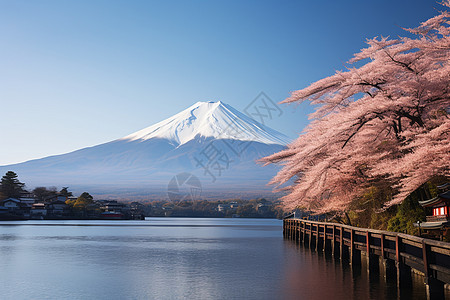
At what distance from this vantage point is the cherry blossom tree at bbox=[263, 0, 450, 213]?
53.2 ft

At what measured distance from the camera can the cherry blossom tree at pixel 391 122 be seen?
1622cm

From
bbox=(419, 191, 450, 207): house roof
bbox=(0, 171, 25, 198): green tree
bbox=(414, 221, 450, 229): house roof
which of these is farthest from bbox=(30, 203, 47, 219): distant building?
bbox=(419, 191, 450, 207): house roof

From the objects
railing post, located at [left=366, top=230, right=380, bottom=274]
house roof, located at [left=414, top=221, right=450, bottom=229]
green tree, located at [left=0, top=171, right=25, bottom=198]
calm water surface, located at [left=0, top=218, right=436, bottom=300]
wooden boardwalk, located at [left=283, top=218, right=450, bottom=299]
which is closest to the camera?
wooden boardwalk, located at [left=283, top=218, right=450, bottom=299]

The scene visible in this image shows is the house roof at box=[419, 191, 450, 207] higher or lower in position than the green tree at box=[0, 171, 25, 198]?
lower

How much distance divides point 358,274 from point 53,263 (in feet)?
47.2

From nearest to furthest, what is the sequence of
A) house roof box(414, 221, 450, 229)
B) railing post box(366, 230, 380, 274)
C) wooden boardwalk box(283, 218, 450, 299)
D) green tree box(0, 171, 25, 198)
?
wooden boardwalk box(283, 218, 450, 299) → house roof box(414, 221, 450, 229) → railing post box(366, 230, 380, 274) → green tree box(0, 171, 25, 198)

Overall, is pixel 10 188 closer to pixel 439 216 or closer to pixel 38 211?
pixel 38 211

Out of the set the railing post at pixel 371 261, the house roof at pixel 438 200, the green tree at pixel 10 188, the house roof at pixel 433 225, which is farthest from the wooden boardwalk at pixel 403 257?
the green tree at pixel 10 188

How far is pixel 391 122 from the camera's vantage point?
64.0ft

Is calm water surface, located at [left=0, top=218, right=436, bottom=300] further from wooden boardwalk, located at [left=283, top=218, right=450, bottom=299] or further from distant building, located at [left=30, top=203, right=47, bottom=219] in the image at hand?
distant building, located at [left=30, top=203, right=47, bottom=219]

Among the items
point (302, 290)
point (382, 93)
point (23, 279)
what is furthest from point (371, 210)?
point (23, 279)

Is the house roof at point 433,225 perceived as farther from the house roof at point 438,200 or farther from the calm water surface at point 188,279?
the calm water surface at point 188,279

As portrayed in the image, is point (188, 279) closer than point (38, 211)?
Yes

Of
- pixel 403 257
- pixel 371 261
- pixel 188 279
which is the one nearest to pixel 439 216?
pixel 371 261
